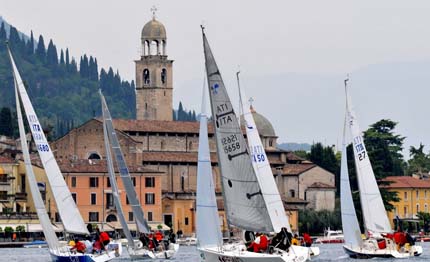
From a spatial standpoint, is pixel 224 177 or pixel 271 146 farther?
pixel 271 146

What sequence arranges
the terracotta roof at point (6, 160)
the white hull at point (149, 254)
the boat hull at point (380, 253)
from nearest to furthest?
the boat hull at point (380, 253) → the white hull at point (149, 254) → the terracotta roof at point (6, 160)

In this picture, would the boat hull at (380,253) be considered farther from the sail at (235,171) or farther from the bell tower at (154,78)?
the bell tower at (154,78)

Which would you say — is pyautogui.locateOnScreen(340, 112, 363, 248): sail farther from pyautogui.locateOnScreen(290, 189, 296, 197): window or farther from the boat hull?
pyautogui.locateOnScreen(290, 189, 296, 197): window

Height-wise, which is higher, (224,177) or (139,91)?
(139,91)

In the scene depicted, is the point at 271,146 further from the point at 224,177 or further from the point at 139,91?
the point at 224,177

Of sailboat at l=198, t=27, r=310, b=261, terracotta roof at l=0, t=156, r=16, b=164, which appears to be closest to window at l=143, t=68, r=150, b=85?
terracotta roof at l=0, t=156, r=16, b=164

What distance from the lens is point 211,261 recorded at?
4012 centimetres

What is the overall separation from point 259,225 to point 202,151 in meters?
3.81

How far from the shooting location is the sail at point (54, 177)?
1897 inches

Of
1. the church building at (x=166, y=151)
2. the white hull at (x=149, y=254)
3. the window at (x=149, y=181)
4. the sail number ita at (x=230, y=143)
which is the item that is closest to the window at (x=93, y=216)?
the church building at (x=166, y=151)

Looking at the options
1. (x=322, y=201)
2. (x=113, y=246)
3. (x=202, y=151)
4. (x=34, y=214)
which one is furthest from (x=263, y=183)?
(x=322, y=201)

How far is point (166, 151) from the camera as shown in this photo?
117188 millimetres

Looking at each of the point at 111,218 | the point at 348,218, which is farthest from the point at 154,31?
the point at 348,218

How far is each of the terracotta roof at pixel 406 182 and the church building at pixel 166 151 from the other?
713 centimetres
